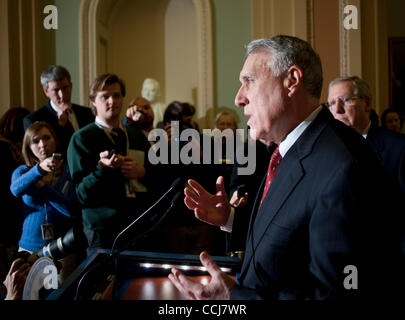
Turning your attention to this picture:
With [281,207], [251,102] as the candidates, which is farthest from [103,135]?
[281,207]

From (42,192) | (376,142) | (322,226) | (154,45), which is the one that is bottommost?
(42,192)

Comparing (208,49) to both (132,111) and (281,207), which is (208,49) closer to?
(132,111)

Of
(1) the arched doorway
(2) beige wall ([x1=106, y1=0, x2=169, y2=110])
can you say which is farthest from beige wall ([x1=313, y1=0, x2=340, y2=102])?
(2) beige wall ([x1=106, y1=0, x2=169, y2=110])

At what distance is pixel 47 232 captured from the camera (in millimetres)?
2531

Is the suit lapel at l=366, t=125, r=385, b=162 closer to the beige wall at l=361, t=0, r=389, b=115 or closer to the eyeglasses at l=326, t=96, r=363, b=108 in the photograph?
the eyeglasses at l=326, t=96, r=363, b=108

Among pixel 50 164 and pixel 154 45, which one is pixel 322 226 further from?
pixel 154 45

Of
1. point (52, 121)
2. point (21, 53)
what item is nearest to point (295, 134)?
point (52, 121)

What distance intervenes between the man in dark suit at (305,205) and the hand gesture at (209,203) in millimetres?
308

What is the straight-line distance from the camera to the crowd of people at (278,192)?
108cm

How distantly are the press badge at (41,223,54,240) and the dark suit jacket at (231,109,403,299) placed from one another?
1585 mm

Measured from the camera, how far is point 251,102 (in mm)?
1412

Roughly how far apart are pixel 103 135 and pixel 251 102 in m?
1.43

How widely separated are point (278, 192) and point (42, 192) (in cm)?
178

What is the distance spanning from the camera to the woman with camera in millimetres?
2525
